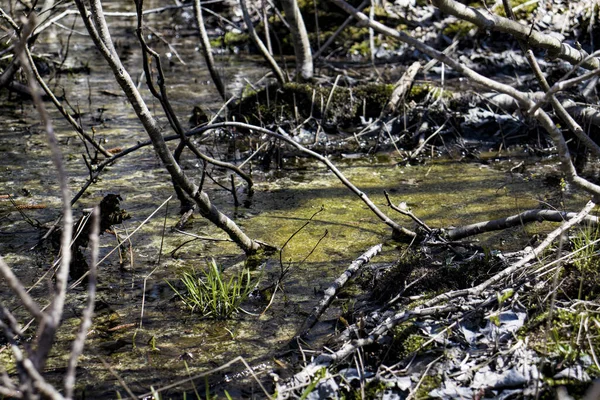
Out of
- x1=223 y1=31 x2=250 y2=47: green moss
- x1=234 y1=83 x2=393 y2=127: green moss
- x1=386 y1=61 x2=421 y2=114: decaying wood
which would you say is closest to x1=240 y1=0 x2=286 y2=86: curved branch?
x1=234 y1=83 x2=393 y2=127: green moss

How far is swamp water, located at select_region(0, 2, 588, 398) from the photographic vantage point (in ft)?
11.7

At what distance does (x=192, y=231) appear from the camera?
5.14 m

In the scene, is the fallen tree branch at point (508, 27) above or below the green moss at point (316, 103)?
above

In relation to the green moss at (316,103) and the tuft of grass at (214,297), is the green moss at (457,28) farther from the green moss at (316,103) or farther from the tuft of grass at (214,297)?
the tuft of grass at (214,297)

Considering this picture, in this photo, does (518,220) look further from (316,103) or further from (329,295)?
(316,103)

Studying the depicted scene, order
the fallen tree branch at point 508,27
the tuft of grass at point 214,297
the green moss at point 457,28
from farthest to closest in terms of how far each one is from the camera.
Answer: the green moss at point 457,28
the tuft of grass at point 214,297
the fallen tree branch at point 508,27

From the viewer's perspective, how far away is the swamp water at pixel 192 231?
3564mm

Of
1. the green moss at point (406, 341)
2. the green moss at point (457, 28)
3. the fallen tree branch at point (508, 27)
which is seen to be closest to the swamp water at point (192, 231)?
the green moss at point (406, 341)

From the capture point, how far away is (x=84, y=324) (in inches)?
66.5

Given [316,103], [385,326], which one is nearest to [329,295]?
[385,326]

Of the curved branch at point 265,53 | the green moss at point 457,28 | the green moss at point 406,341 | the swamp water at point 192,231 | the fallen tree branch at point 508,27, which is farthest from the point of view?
the green moss at point 457,28

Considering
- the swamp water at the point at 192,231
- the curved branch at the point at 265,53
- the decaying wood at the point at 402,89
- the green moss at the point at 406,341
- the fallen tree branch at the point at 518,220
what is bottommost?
the swamp water at the point at 192,231

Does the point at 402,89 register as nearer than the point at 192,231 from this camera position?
No

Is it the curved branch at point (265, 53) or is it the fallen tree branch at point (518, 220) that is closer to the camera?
the fallen tree branch at point (518, 220)
